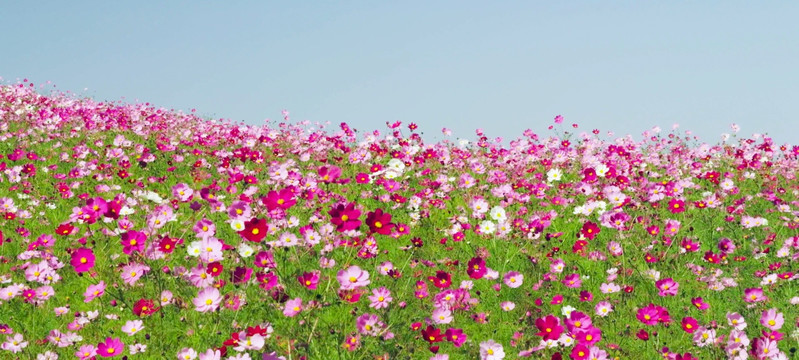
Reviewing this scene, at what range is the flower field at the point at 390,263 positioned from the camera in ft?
12.0

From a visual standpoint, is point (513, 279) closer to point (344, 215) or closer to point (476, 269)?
point (476, 269)

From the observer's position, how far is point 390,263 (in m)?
4.59

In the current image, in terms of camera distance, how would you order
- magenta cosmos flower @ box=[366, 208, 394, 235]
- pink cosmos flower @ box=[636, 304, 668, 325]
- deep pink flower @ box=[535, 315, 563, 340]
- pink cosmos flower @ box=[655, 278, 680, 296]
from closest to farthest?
magenta cosmos flower @ box=[366, 208, 394, 235], deep pink flower @ box=[535, 315, 563, 340], pink cosmos flower @ box=[636, 304, 668, 325], pink cosmos flower @ box=[655, 278, 680, 296]

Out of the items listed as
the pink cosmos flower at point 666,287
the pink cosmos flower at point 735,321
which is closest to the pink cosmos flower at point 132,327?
the pink cosmos flower at point 666,287

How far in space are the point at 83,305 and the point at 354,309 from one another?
6.18 feet

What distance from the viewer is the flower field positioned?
144 inches

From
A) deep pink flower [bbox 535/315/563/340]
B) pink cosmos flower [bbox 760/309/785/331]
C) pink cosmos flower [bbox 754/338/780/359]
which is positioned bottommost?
pink cosmos flower [bbox 760/309/785/331]

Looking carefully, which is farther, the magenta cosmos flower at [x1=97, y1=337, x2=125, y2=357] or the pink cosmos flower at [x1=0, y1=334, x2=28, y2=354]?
the pink cosmos flower at [x1=0, y1=334, x2=28, y2=354]

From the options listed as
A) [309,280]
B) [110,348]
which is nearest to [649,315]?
[309,280]

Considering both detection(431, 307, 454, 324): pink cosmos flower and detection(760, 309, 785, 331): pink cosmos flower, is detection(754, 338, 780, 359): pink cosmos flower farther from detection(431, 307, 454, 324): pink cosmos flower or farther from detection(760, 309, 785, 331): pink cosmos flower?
detection(431, 307, 454, 324): pink cosmos flower

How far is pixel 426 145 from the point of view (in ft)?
32.1

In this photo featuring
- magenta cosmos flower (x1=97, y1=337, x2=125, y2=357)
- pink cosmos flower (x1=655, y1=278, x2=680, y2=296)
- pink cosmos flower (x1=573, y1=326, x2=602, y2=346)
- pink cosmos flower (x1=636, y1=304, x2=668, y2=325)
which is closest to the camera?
pink cosmos flower (x1=573, y1=326, x2=602, y2=346)

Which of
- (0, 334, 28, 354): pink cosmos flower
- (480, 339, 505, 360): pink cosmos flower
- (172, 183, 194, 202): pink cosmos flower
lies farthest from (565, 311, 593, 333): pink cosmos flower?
(172, 183, 194, 202): pink cosmos flower

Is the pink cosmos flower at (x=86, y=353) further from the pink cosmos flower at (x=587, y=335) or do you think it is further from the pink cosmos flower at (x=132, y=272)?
the pink cosmos flower at (x=587, y=335)
